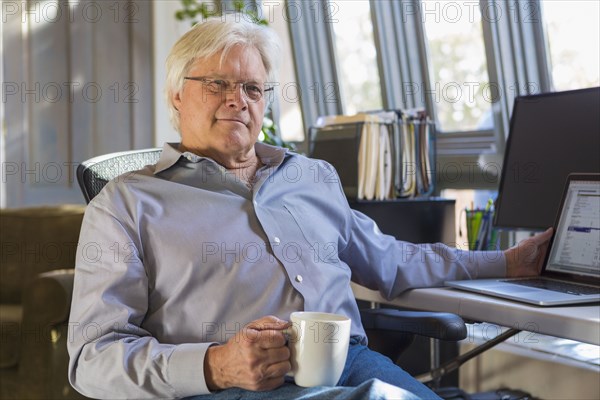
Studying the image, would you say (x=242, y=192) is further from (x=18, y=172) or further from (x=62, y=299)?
(x=18, y=172)

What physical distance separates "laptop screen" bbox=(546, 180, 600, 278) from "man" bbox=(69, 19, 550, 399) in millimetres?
67

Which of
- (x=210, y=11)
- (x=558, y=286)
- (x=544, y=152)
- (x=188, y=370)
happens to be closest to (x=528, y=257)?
(x=558, y=286)

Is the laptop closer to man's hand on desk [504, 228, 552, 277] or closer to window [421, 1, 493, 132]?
man's hand on desk [504, 228, 552, 277]

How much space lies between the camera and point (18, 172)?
4.51 m

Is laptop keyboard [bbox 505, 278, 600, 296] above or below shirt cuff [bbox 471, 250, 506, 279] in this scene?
below

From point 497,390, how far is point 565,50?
1.23m

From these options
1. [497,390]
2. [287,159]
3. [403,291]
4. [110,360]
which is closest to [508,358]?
[497,390]

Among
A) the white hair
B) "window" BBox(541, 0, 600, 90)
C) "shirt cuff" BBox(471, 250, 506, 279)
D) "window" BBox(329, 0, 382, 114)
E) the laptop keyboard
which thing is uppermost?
"window" BBox(329, 0, 382, 114)

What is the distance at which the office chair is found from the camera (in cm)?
182

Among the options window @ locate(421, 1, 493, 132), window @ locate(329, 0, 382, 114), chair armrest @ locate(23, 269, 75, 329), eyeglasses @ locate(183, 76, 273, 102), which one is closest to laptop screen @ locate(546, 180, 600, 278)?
eyeglasses @ locate(183, 76, 273, 102)

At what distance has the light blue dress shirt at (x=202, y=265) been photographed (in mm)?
1539

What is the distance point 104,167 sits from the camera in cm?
202

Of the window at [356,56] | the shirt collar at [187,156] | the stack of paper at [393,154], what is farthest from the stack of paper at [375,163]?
the window at [356,56]

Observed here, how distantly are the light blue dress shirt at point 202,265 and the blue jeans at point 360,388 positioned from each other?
69mm
